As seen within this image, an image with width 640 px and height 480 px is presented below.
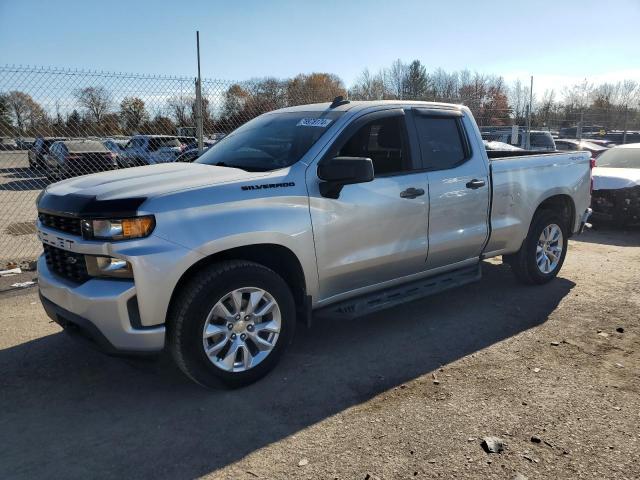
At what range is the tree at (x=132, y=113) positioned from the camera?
7685 mm

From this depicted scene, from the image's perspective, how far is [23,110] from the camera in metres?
8.17

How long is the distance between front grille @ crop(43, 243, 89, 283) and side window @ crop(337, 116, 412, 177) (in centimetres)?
207

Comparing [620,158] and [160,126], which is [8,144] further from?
[620,158]

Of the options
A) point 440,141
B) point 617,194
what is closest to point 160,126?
point 440,141

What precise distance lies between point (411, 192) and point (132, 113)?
5.76 m

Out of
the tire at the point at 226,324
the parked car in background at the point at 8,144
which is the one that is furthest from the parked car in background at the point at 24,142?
the tire at the point at 226,324

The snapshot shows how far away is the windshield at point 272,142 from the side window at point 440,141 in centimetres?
87

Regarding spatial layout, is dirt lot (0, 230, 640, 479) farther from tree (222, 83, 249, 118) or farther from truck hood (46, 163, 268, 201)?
tree (222, 83, 249, 118)

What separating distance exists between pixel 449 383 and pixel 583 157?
3.81 meters

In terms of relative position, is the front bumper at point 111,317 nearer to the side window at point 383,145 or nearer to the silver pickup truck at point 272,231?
the silver pickup truck at point 272,231

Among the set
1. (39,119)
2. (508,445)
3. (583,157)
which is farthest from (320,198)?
(39,119)

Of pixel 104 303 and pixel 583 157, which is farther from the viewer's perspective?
pixel 583 157

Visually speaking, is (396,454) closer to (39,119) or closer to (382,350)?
(382,350)

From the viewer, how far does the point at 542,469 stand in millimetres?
2781
